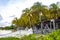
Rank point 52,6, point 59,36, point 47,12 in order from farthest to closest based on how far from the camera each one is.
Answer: point 52,6, point 47,12, point 59,36

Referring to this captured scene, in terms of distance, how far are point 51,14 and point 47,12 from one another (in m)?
2.68

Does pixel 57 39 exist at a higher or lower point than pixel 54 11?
lower

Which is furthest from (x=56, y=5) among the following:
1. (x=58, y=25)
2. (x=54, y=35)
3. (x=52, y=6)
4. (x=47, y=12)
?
(x=54, y=35)

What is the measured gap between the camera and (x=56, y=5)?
63000 mm

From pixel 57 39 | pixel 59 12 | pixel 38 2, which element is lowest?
pixel 57 39

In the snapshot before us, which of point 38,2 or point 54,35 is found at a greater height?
point 38,2

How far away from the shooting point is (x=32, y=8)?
63.2 m

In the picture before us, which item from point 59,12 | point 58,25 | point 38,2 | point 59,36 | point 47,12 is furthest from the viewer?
point 38,2

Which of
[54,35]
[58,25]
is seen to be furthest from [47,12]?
[54,35]

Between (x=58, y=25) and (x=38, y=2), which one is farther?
(x=38, y=2)

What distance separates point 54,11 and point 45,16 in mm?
6024

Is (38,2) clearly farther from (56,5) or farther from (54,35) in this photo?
(54,35)

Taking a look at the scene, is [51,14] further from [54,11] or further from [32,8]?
[32,8]

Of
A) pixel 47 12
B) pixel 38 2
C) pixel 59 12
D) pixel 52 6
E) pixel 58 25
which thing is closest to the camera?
pixel 58 25
